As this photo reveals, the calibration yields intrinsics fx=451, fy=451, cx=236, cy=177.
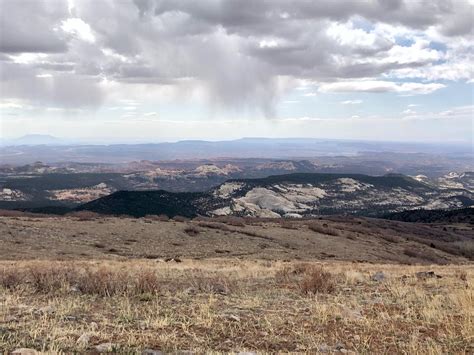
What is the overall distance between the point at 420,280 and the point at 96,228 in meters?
33.0

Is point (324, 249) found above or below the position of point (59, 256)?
below

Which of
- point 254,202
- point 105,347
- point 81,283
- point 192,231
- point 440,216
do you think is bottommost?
point 254,202

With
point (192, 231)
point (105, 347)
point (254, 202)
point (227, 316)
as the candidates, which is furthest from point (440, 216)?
point (105, 347)

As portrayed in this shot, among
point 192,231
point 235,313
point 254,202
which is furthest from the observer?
point 254,202

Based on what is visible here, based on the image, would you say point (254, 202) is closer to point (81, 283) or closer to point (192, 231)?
point (192, 231)

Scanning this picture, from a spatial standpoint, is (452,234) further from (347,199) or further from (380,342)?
(347,199)

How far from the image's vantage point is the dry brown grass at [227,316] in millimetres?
7824

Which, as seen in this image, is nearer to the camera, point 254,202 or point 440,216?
point 440,216

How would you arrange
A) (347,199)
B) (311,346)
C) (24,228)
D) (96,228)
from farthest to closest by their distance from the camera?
(347,199)
(96,228)
(24,228)
(311,346)

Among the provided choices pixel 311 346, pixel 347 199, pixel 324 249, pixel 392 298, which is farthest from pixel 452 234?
pixel 347 199

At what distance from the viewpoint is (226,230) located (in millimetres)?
48625

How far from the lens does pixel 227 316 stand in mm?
9664

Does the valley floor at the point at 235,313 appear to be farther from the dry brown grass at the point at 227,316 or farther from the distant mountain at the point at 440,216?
the distant mountain at the point at 440,216

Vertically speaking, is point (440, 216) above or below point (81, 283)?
below
